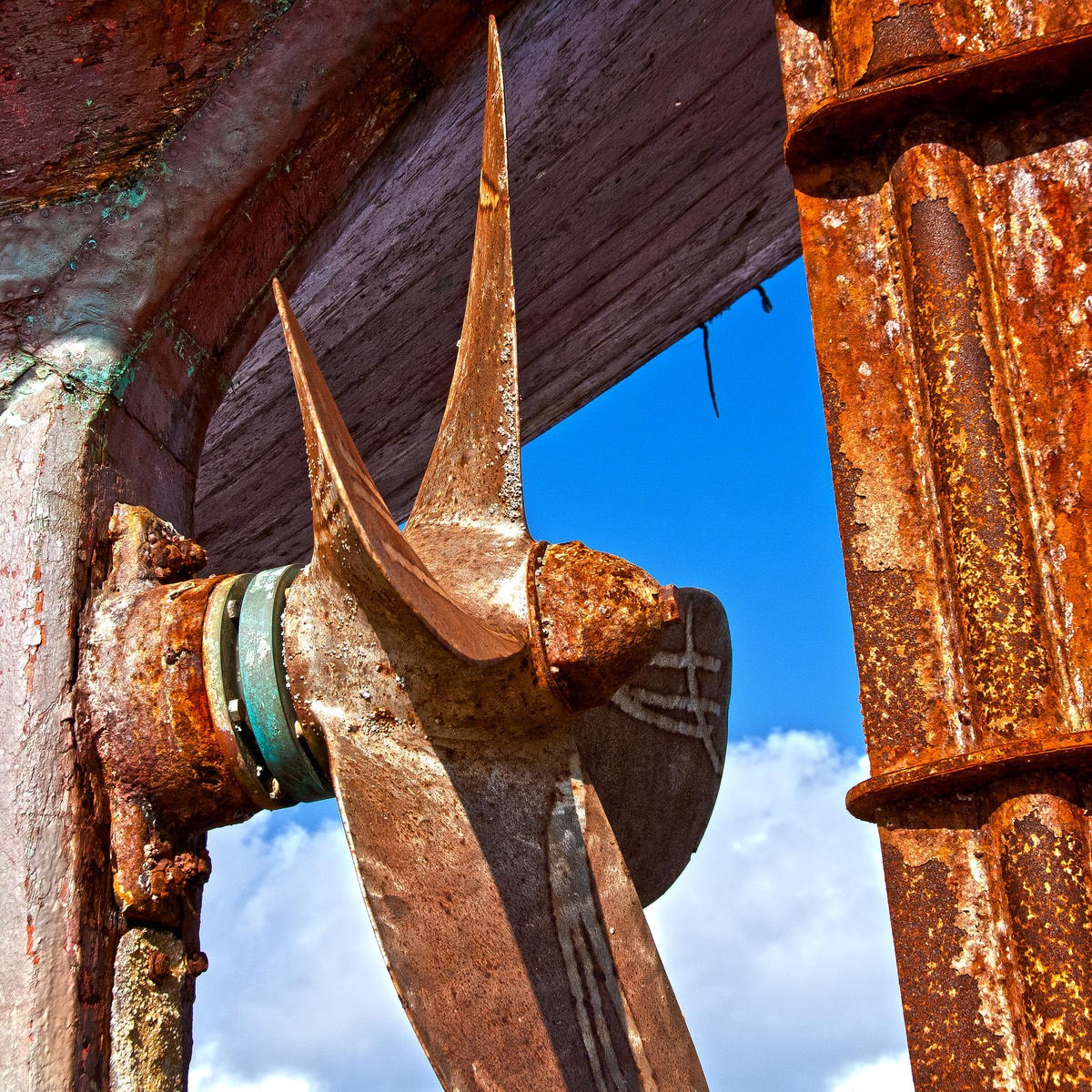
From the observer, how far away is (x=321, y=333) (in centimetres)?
550

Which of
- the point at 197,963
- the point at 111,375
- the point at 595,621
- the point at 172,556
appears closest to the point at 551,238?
the point at 111,375

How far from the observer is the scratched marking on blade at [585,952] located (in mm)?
2607

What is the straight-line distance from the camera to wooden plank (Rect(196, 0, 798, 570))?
454 centimetres

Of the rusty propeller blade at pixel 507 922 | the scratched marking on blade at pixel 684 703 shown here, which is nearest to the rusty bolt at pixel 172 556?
the rusty propeller blade at pixel 507 922

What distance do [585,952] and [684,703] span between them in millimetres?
1090

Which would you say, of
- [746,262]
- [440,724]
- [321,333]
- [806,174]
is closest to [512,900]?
[440,724]

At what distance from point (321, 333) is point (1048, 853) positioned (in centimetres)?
426

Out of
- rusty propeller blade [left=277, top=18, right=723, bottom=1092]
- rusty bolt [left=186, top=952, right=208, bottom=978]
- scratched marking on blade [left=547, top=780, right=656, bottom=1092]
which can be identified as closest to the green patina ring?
rusty propeller blade [left=277, top=18, right=723, bottom=1092]

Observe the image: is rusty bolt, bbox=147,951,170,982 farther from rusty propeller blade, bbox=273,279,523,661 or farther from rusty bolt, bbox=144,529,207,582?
rusty propeller blade, bbox=273,279,523,661

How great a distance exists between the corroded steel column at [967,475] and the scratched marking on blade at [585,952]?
802 millimetres

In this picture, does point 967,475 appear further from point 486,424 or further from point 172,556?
point 172,556

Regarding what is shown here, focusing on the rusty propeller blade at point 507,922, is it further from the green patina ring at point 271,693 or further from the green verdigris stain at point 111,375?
the green verdigris stain at point 111,375

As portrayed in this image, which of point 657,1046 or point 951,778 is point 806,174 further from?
point 657,1046

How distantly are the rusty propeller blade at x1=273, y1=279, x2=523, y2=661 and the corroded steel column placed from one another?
778mm
